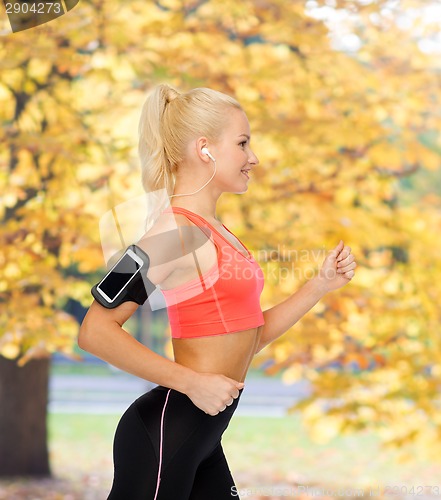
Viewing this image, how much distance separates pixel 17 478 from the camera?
17.2 feet

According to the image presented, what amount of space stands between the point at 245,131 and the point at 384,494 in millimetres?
→ 4243

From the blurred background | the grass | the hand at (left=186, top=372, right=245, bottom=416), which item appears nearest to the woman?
the hand at (left=186, top=372, right=245, bottom=416)

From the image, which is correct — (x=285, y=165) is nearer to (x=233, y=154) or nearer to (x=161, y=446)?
(x=233, y=154)

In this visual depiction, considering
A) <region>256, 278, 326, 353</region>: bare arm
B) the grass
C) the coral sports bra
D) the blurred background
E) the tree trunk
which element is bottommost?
the grass

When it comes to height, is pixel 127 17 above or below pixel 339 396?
above

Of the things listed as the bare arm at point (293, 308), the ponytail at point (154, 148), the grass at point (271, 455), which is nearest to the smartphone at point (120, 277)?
the ponytail at point (154, 148)

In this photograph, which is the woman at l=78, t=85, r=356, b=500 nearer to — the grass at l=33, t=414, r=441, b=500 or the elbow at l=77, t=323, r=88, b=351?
the elbow at l=77, t=323, r=88, b=351


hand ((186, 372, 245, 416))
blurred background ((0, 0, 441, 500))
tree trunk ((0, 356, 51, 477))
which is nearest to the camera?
hand ((186, 372, 245, 416))

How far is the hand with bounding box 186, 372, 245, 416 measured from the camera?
131 centimetres

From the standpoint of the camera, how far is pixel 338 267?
5.17ft

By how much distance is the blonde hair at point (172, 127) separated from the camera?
1486mm

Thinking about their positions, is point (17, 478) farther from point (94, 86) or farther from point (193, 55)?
point (193, 55)

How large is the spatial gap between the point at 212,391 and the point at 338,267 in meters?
0.42

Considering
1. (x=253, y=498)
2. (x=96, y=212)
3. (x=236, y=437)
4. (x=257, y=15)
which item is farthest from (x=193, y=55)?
(x=236, y=437)
